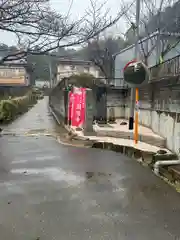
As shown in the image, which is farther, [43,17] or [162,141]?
[162,141]

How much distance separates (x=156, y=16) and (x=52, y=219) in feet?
54.5

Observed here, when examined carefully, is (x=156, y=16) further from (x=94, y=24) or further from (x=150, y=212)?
(x=150, y=212)

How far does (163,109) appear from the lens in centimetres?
853

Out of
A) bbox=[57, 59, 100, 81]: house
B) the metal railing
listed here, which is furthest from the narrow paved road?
bbox=[57, 59, 100, 81]: house

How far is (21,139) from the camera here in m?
8.96

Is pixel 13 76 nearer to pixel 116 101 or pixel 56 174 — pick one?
pixel 116 101

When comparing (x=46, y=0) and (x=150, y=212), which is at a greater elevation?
(x=46, y=0)

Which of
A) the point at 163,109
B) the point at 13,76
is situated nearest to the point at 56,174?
the point at 163,109

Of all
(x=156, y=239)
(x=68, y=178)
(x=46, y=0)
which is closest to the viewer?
(x=156, y=239)

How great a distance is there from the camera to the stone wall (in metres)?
7.27

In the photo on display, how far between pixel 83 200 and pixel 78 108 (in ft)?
22.7

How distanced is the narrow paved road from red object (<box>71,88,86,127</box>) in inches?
154

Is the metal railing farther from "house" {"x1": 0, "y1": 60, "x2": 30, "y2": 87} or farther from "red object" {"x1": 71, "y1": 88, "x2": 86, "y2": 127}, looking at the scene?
"house" {"x1": 0, "y1": 60, "x2": 30, "y2": 87}

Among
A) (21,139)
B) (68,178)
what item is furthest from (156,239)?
(21,139)
